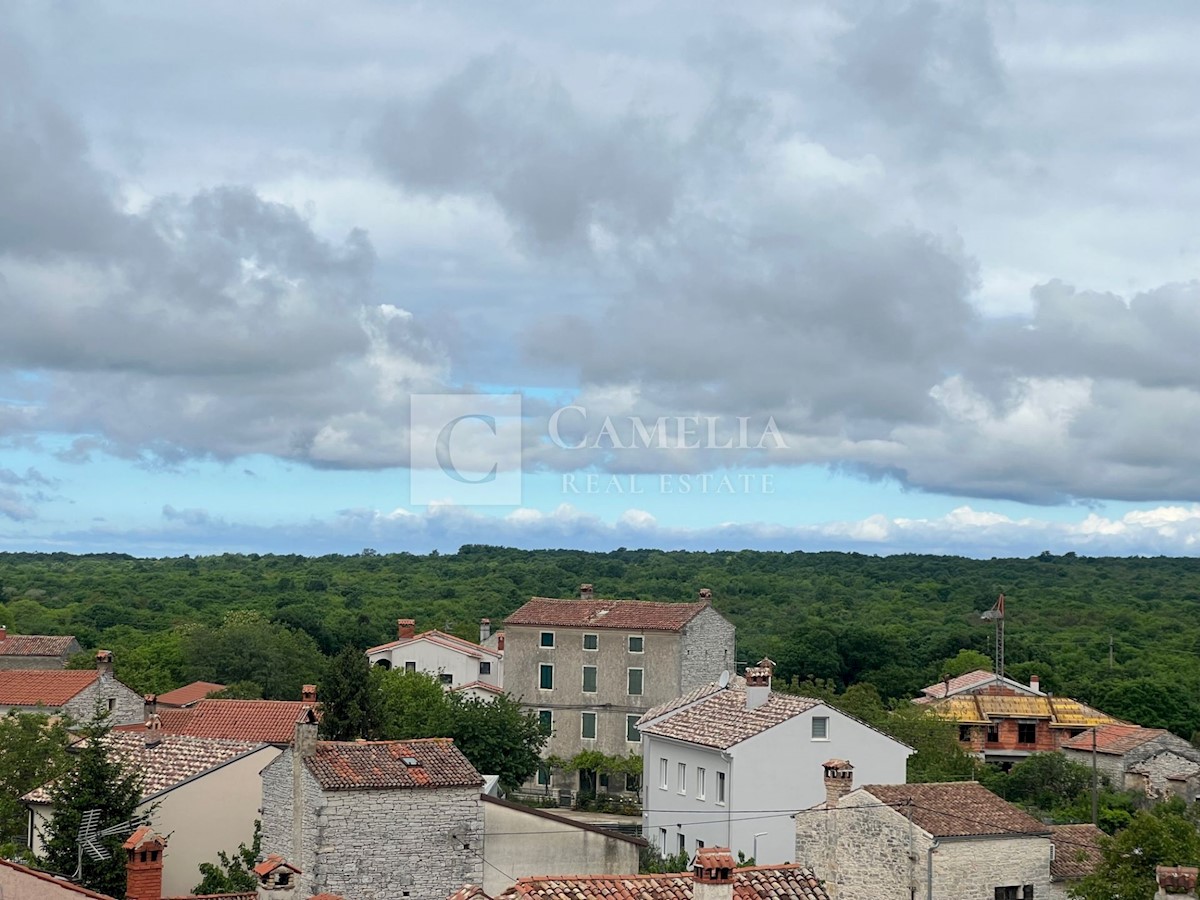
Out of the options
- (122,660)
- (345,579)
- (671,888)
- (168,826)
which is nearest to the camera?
(671,888)

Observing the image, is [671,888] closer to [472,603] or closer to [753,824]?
[753,824]

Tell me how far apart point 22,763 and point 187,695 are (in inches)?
1347

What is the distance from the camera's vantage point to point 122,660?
3605 inches

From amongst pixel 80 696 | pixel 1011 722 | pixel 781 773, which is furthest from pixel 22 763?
pixel 1011 722

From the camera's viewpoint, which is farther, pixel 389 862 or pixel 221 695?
pixel 221 695

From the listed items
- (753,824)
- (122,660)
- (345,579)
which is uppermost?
(345,579)

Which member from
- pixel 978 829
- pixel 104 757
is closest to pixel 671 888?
pixel 978 829

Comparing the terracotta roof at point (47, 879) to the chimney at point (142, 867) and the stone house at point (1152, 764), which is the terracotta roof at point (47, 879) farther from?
the stone house at point (1152, 764)

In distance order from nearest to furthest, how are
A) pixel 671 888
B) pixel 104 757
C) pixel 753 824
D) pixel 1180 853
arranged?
pixel 671 888 < pixel 1180 853 < pixel 104 757 < pixel 753 824

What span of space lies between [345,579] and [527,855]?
6156 inches

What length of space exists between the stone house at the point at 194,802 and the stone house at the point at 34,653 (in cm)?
5010

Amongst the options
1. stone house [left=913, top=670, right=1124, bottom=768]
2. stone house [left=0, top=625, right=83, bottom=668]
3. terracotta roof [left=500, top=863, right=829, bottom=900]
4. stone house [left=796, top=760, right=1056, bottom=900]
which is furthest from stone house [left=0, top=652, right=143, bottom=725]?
terracotta roof [left=500, top=863, right=829, bottom=900]

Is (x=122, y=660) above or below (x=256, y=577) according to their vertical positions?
below

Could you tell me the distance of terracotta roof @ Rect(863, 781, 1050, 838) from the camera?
29891 millimetres
